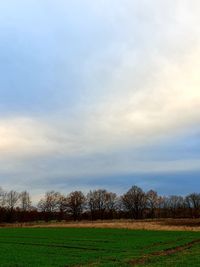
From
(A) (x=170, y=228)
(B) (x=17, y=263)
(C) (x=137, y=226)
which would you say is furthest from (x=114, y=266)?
(C) (x=137, y=226)

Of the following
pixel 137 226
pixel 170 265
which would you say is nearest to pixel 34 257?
pixel 170 265

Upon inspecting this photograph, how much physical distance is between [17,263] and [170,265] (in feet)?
39.4

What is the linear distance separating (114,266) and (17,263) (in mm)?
7907

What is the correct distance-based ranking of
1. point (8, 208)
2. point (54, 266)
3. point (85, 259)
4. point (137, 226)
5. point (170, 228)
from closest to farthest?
1. point (54, 266)
2. point (85, 259)
3. point (170, 228)
4. point (137, 226)
5. point (8, 208)

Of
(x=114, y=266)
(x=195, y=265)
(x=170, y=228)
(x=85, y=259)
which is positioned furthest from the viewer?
(x=170, y=228)

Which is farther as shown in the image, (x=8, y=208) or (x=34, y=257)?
(x=8, y=208)

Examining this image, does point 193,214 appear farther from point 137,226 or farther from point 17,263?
point 17,263

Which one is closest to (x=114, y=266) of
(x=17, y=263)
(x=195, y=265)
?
(x=195, y=265)

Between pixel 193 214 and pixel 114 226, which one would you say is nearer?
pixel 114 226

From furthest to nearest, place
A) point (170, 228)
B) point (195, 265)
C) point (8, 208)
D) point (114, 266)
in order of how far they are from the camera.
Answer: point (8, 208), point (170, 228), point (114, 266), point (195, 265)

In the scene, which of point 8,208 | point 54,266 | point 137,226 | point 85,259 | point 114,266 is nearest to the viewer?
point 114,266

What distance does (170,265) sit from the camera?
24266 mm

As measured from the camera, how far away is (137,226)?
95.1 m

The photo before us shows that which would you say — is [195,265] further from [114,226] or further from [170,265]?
[114,226]
